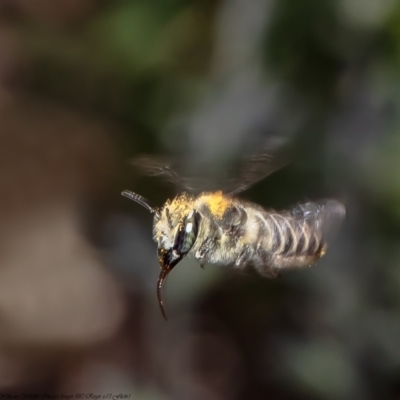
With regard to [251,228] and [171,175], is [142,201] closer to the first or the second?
[171,175]

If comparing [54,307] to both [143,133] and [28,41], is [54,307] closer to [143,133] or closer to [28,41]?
[143,133]

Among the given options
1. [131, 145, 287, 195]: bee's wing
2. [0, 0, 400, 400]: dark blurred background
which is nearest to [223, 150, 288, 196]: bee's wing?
[131, 145, 287, 195]: bee's wing

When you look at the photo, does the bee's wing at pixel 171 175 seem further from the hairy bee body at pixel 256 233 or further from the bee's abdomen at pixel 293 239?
the bee's abdomen at pixel 293 239

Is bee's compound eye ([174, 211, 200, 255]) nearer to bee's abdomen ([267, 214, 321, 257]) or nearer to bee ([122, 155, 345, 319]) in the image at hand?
bee ([122, 155, 345, 319])

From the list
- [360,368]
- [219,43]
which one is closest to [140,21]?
[219,43]

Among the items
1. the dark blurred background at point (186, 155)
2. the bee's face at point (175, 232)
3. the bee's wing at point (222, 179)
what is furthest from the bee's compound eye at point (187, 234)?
the dark blurred background at point (186, 155)

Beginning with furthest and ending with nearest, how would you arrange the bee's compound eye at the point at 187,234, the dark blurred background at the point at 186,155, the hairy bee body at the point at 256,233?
the dark blurred background at the point at 186,155 < the hairy bee body at the point at 256,233 < the bee's compound eye at the point at 187,234

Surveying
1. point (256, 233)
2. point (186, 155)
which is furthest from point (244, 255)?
point (186, 155)
